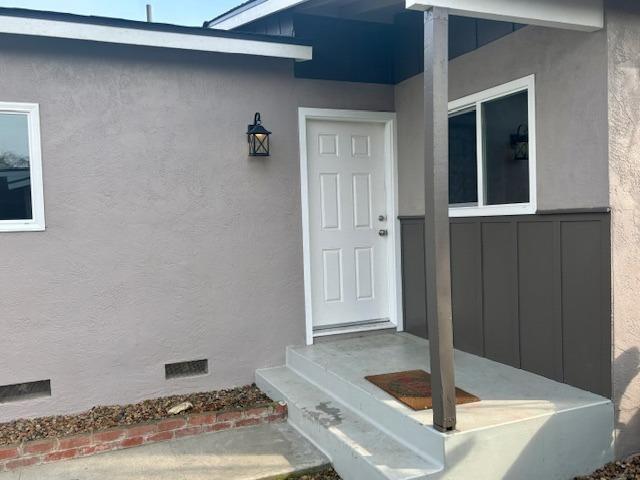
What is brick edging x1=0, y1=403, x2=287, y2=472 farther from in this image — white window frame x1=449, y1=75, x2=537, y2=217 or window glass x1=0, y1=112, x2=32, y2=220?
white window frame x1=449, y1=75, x2=537, y2=217

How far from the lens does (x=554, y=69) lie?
11.7ft

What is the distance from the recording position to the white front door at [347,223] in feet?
16.6

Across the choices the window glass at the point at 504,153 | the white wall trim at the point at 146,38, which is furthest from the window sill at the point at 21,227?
the window glass at the point at 504,153

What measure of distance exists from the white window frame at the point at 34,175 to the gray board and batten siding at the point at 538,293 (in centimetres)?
323

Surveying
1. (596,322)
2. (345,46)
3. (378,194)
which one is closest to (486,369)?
(596,322)

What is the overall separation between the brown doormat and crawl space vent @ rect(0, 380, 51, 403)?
96.3 inches

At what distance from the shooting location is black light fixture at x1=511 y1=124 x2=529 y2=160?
12.6 feet

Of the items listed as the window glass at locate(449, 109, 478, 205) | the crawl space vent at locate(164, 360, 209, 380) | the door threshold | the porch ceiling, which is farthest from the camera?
the door threshold

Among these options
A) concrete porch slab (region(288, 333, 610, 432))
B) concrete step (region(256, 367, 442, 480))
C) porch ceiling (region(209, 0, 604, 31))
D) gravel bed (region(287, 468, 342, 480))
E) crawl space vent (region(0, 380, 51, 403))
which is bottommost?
gravel bed (region(287, 468, 342, 480))

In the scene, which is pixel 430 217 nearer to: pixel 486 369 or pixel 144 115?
pixel 486 369

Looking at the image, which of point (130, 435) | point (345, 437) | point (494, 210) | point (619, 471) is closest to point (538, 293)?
point (494, 210)

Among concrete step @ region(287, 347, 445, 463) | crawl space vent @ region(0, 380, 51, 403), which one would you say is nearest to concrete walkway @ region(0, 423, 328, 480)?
concrete step @ region(287, 347, 445, 463)

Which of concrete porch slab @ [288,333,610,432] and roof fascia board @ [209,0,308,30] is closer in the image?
concrete porch slab @ [288,333,610,432]

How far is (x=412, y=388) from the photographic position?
3602 millimetres
